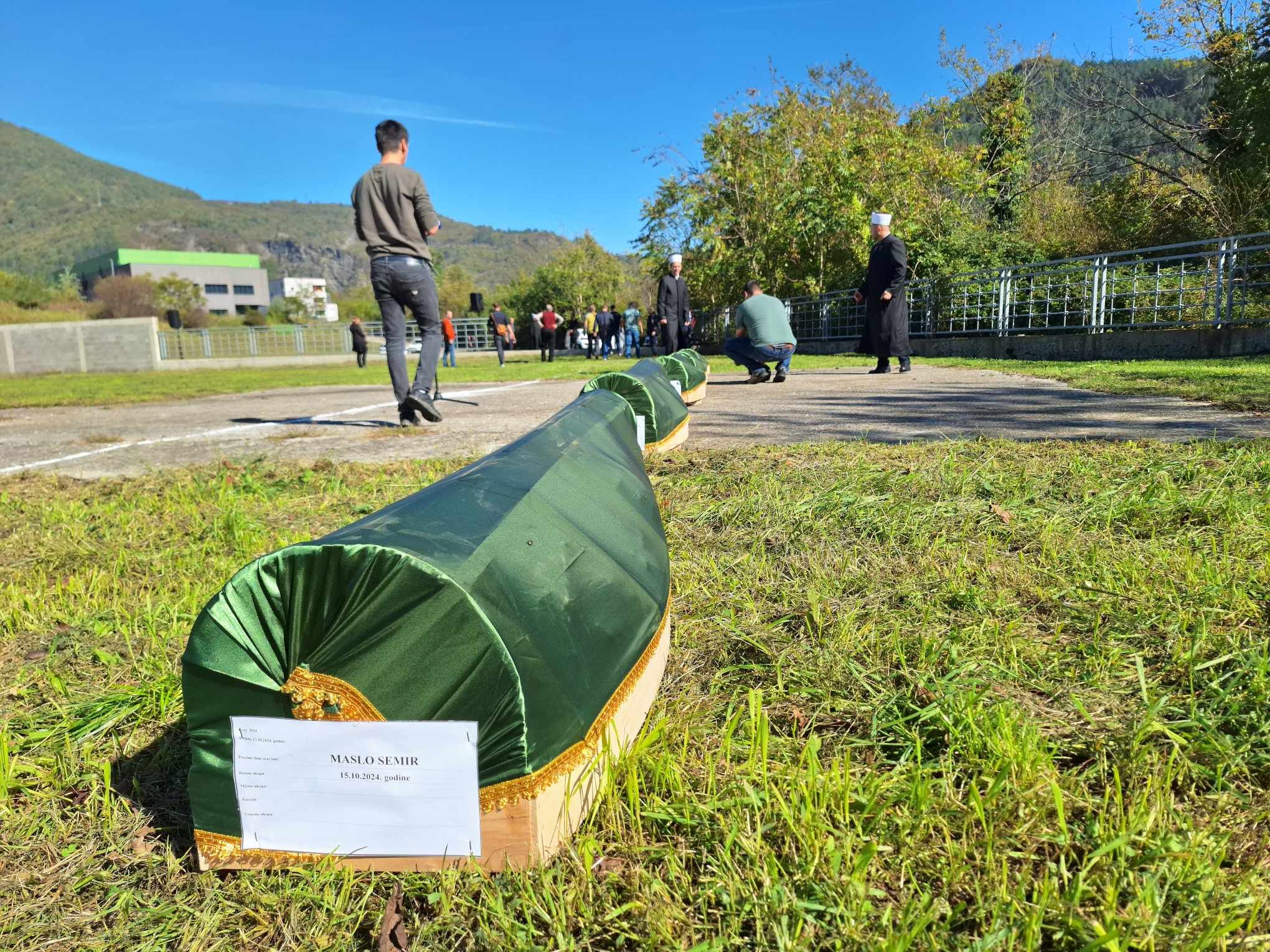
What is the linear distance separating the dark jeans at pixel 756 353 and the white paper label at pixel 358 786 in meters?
9.11

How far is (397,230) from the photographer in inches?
228

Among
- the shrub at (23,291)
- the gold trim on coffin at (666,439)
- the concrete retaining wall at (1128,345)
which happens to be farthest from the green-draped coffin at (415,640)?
the shrub at (23,291)

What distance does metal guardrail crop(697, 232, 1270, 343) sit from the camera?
38.3ft

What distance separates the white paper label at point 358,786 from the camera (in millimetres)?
1268

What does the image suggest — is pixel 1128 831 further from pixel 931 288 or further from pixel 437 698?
pixel 931 288

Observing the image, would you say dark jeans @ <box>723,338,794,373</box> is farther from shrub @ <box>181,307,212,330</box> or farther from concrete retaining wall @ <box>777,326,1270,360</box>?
shrub @ <box>181,307,212,330</box>

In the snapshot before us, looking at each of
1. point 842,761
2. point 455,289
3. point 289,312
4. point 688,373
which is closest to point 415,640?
point 842,761

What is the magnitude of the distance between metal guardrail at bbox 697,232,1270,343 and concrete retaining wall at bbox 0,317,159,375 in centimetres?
2806

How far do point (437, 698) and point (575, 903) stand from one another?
1.22 ft

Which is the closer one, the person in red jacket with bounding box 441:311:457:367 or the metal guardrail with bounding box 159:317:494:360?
the person in red jacket with bounding box 441:311:457:367

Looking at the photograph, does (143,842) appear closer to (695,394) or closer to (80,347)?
(695,394)

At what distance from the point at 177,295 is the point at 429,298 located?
109 meters

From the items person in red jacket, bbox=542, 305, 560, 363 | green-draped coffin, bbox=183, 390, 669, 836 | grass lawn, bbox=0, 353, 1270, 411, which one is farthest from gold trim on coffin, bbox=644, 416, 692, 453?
person in red jacket, bbox=542, 305, 560, 363

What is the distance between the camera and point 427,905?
127 centimetres
